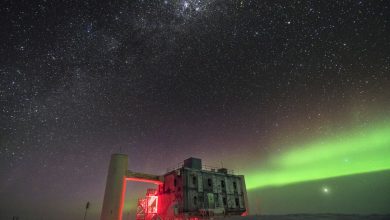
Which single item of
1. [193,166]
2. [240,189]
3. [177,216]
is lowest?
[177,216]

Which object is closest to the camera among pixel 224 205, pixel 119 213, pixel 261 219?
pixel 261 219

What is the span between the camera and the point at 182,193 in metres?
36.4

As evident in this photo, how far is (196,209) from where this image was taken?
3622 centimetres

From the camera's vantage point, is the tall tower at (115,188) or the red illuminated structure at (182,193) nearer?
the tall tower at (115,188)

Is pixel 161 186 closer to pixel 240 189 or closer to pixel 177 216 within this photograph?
pixel 177 216

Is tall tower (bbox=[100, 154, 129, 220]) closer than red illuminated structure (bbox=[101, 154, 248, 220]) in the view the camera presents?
Yes

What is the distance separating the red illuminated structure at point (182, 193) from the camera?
113ft

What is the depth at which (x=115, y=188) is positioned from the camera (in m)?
34.1

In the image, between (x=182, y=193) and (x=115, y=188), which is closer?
(x=115, y=188)

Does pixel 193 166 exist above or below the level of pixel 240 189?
above

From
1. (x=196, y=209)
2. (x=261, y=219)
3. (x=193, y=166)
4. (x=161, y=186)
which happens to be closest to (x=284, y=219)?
(x=261, y=219)

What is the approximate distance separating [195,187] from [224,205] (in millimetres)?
7456

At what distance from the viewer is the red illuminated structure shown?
3444 cm

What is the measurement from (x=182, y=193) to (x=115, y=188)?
11.3 metres
